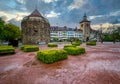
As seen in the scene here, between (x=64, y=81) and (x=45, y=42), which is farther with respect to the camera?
(x=45, y=42)

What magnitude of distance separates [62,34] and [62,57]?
2986 inches

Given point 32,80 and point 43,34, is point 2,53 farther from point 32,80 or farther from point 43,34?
point 43,34

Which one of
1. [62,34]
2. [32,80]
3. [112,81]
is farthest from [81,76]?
[62,34]

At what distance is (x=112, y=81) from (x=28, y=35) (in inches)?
1313

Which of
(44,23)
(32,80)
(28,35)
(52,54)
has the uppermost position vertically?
(44,23)

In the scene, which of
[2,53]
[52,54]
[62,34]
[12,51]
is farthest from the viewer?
[62,34]

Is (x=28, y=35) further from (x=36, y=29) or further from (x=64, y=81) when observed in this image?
(x=64, y=81)

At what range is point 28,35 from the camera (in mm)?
36875

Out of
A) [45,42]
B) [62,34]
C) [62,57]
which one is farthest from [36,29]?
[62,34]

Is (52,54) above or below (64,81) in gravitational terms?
above

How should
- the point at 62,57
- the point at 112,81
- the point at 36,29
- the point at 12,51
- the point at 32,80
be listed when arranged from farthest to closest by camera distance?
the point at 36,29 < the point at 12,51 < the point at 62,57 < the point at 32,80 < the point at 112,81

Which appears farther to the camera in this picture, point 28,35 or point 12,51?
point 28,35

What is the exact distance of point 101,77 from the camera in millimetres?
6941

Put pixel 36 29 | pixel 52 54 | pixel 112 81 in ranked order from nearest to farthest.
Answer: pixel 112 81
pixel 52 54
pixel 36 29
